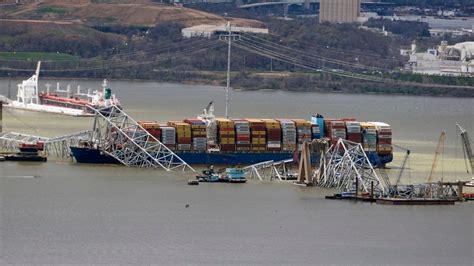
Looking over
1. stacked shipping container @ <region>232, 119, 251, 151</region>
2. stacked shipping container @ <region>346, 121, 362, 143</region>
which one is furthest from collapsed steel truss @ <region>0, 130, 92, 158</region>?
stacked shipping container @ <region>346, 121, 362, 143</region>

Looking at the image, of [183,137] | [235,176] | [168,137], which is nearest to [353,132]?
[183,137]

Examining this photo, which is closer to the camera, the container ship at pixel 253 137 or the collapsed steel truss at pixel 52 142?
the collapsed steel truss at pixel 52 142

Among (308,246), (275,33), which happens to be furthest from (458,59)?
(308,246)

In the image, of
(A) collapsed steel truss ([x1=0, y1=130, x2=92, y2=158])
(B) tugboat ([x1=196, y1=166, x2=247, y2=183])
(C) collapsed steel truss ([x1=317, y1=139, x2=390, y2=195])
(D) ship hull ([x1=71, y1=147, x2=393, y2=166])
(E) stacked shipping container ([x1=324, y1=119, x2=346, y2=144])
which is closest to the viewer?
(C) collapsed steel truss ([x1=317, y1=139, x2=390, y2=195])

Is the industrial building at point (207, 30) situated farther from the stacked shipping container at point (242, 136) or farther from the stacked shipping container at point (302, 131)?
the stacked shipping container at point (242, 136)

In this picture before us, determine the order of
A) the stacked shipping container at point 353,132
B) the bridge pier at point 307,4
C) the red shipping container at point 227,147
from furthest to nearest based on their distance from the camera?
the bridge pier at point 307,4 < the stacked shipping container at point 353,132 < the red shipping container at point 227,147

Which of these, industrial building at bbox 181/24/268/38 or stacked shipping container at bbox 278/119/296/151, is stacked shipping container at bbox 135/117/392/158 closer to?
stacked shipping container at bbox 278/119/296/151

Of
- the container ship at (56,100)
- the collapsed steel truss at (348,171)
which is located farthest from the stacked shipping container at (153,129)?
the container ship at (56,100)

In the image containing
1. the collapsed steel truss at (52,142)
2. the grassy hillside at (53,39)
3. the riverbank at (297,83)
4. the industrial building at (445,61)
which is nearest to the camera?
the collapsed steel truss at (52,142)
